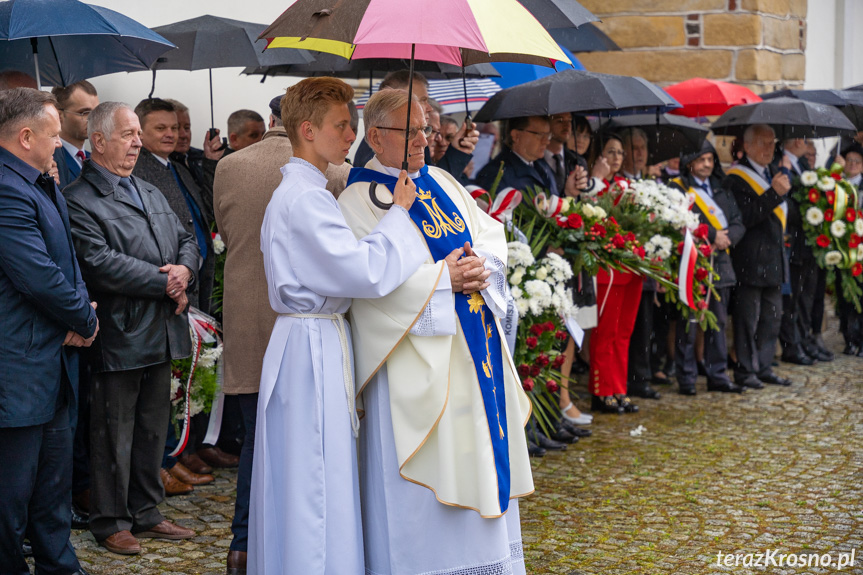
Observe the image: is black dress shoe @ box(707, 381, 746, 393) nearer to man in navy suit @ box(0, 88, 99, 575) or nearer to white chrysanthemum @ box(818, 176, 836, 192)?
white chrysanthemum @ box(818, 176, 836, 192)

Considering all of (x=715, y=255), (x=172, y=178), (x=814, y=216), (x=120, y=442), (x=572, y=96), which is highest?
(x=572, y=96)

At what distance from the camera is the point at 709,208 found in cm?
835

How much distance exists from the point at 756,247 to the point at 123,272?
19.3ft

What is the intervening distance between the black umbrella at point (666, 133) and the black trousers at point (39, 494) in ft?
17.7

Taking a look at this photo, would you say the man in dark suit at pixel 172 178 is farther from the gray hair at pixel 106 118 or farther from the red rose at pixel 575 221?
the red rose at pixel 575 221

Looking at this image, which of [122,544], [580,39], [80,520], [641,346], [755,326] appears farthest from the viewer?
[755,326]

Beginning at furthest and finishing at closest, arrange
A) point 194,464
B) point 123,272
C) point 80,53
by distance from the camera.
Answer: point 194,464
point 80,53
point 123,272

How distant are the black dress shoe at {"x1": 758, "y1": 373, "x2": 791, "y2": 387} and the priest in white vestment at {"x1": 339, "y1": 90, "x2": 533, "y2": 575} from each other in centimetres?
545

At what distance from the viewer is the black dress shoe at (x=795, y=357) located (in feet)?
32.0

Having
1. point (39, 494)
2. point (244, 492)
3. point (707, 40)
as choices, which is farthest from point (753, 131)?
point (39, 494)

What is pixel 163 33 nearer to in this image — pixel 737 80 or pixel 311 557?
pixel 311 557

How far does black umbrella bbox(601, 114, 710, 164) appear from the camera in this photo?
27.1 ft

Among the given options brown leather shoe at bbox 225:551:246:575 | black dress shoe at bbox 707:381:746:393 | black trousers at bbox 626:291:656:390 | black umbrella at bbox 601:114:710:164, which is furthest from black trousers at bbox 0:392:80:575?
→ black dress shoe at bbox 707:381:746:393

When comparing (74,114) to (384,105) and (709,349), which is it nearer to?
(384,105)
